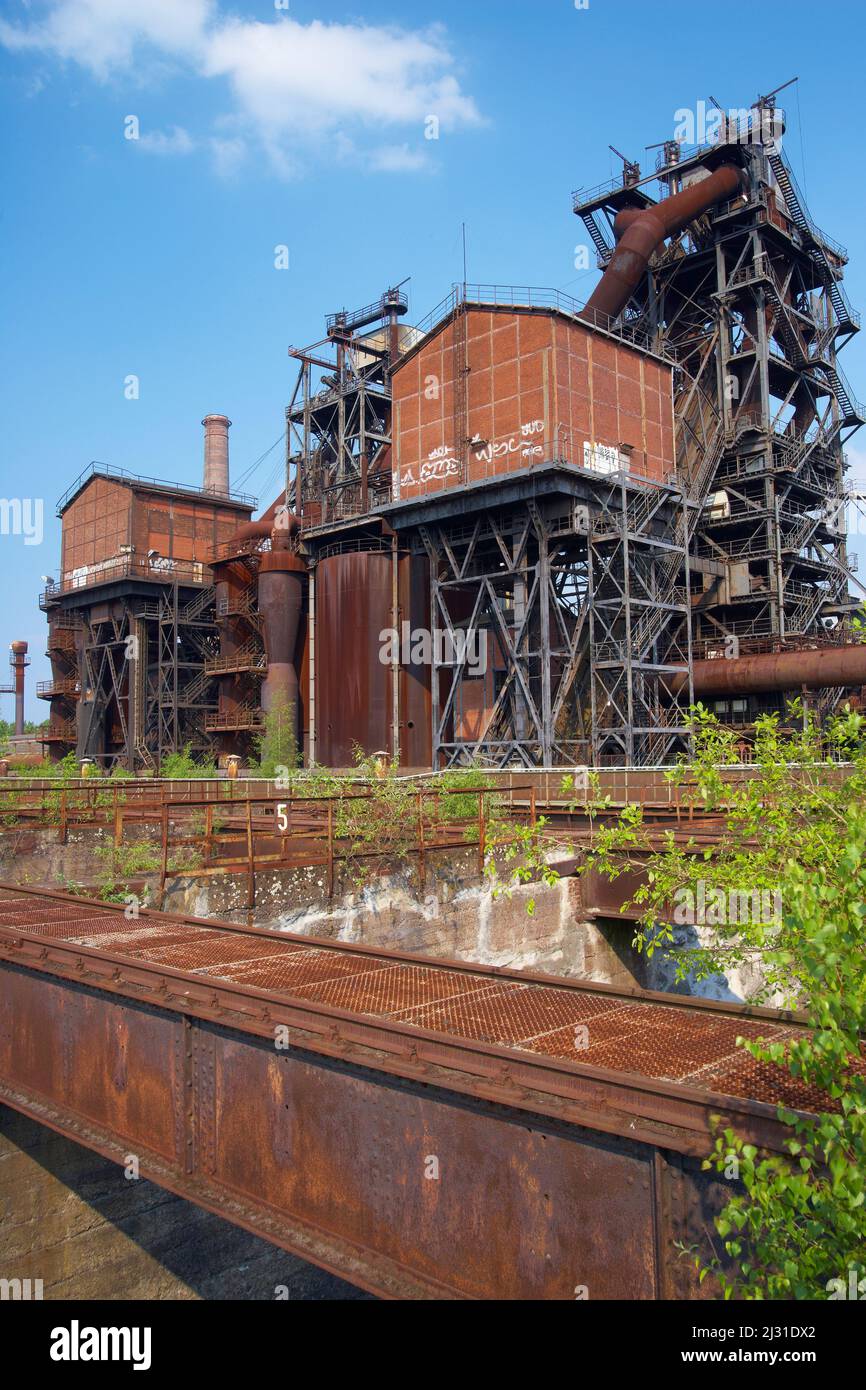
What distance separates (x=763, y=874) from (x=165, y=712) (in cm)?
4788

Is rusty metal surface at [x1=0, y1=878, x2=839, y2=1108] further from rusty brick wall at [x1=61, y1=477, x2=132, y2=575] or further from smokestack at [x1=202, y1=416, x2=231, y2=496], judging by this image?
smokestack at [x1=202, y1=416, x2=231, y2=496]

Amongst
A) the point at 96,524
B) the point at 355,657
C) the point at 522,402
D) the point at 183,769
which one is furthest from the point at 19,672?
the point at 522,402

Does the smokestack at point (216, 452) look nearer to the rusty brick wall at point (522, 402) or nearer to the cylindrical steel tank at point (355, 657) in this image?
the cylindrical steel tank at point (355, 657)

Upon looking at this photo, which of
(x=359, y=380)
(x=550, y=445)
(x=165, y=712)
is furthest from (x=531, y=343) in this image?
(x=165, y=712)

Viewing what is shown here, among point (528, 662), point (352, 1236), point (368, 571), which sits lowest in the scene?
A: point (352, 1236)

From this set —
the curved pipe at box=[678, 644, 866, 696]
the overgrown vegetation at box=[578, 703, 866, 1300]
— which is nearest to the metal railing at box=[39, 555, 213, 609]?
the curved pipe at box=[678, 644, 866, 696]

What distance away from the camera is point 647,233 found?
3884 cm

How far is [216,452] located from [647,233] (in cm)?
2838

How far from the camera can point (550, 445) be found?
29.9 metres

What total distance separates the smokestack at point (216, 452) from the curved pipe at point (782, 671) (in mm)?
32668

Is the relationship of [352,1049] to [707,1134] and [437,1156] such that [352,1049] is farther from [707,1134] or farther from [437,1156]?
[707,1134]

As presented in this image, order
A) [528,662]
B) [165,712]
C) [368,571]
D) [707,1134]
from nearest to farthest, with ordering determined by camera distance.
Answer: [707,1134] → [528,662] → [368,571] → [165,712]

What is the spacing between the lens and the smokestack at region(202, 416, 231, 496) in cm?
5612

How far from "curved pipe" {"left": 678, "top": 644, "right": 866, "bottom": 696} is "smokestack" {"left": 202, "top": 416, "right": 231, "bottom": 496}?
32668 millimetres
